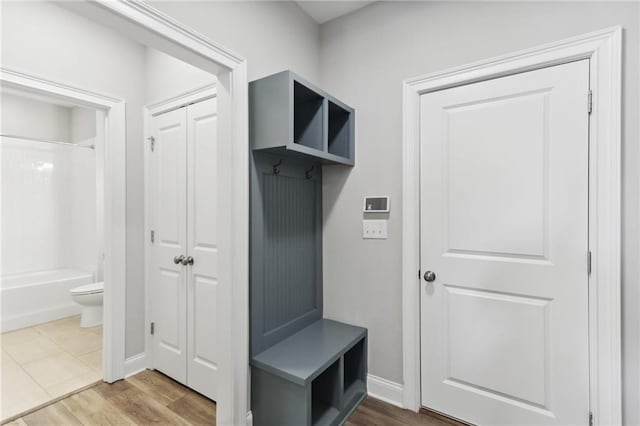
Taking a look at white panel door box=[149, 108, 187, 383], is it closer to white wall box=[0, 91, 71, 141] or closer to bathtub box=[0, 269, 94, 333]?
bathtub box=[0, 269, 94, 333]

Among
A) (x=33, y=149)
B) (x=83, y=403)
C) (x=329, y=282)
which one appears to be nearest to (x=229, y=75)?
(x=329, y=282)

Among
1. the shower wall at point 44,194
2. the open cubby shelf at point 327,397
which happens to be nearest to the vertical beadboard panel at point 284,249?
the open cubby shelf at point 327,397

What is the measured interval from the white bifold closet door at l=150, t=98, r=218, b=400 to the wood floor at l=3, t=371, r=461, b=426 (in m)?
0.14

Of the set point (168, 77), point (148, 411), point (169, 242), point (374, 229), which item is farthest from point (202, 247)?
point (168, 77)

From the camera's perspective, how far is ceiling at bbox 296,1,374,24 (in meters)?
2.02

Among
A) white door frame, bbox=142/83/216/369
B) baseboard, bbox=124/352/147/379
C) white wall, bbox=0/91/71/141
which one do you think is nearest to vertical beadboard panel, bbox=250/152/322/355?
white door frame, bbox=142/83/216/369

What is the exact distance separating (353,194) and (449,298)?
34.8 inches

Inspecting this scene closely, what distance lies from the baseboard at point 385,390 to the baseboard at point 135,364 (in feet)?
5.82

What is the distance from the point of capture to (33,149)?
12.7 feet

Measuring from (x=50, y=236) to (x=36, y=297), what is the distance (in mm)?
958

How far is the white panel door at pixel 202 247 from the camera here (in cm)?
206

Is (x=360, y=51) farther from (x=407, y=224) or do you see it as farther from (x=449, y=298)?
(x=449, y=298)

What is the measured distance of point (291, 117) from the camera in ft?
4.98

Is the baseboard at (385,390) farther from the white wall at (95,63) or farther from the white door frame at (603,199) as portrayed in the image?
the white wall at (95,63)
